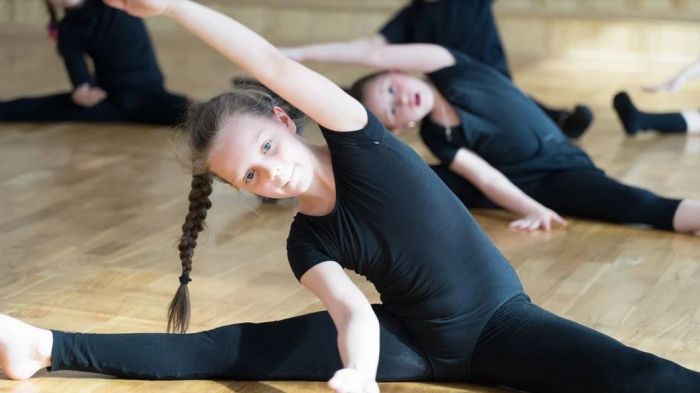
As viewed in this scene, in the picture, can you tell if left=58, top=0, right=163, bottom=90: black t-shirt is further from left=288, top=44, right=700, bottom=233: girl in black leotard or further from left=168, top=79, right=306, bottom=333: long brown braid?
left=168, top=79, right=306, bottom=333: long brown braid

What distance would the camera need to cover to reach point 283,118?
1.81 meters

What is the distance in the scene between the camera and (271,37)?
243 inches

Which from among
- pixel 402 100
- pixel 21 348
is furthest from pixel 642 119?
pixel 21 348

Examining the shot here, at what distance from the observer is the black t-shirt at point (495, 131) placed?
2.98 m

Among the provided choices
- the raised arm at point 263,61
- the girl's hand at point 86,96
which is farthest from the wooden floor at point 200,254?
the raised arm at point 263,61

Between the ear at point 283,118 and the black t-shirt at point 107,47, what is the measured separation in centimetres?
252

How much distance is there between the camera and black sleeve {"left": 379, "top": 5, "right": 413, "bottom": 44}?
3.69m

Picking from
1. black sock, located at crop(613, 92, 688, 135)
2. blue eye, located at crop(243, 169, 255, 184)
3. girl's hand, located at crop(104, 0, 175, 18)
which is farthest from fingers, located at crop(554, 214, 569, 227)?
girl's hand, located at crop(104, 0, 175, 18)

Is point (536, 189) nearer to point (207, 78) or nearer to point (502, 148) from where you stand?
point (502, 148)

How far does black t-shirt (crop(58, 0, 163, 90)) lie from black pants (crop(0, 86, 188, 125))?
0.18ft

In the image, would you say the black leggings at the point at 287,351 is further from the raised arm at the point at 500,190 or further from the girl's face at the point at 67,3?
the girl's face at the point at 67,3

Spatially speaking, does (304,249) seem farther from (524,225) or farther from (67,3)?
(67,3)

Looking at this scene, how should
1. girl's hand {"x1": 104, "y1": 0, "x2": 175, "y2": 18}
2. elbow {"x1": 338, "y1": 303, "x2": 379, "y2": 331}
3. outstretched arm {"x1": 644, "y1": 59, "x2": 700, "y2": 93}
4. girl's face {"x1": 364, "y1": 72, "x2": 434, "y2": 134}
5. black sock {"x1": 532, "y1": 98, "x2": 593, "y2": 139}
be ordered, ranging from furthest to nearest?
black sock {"x1": 532, "y1": 98, "x2": 593, "y2": 139} → outstretched arm {"x1": 644, "y1": 59, "x2": 700, "y2": 93} → girl's face {"x1": 364, "y1": 72, "x2": 434, "y2": 134} → elbow {"x1": 338, "y1": 303, "x2": 379, "y2": 331} → girl's hand {"x1": 104, "y1": 0, "x2": 175, "y2": 18}

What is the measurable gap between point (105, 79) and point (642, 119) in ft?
6.26
